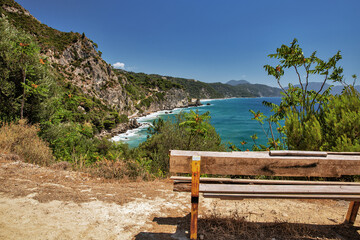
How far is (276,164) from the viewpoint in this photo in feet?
6.32

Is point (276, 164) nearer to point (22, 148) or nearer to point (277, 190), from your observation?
point (277, 190)

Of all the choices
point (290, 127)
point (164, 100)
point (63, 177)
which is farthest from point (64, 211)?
point (164, 100)

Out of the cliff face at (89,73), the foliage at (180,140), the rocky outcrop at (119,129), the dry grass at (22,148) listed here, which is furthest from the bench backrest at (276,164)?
the cliff face at (89,73)

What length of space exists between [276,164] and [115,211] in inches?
108

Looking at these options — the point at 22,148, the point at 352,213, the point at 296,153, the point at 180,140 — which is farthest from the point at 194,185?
the point at 180,140

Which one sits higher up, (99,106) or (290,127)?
(290,127)

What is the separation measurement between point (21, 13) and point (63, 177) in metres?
79.3

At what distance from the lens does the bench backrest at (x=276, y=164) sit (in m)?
1.92

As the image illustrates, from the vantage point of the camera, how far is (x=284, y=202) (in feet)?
11.7

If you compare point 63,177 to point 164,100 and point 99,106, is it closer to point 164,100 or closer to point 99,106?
point 99,106

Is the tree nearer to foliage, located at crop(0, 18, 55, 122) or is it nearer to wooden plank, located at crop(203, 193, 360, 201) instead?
foliage, located at crop(0, 18, 55, 122)

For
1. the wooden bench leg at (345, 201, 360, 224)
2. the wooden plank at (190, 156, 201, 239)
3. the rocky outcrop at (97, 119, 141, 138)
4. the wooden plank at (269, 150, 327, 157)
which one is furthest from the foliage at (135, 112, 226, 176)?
the rocky outcrop at (97, 119, 141, 138)

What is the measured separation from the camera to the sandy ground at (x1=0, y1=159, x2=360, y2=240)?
7.93ft

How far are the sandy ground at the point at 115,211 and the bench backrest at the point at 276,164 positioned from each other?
123 centimetres
